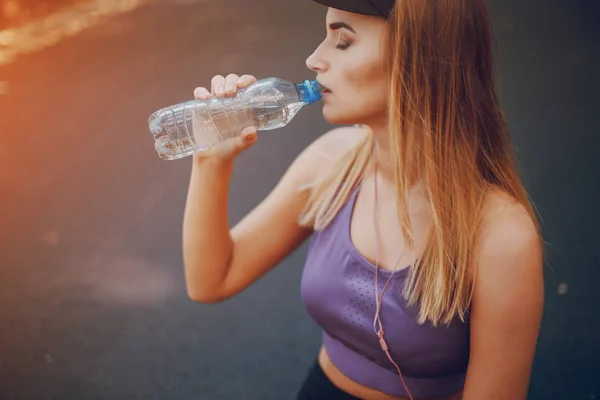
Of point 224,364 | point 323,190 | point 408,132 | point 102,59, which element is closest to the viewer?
point 408,132

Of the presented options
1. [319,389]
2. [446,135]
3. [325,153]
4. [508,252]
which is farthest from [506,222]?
[319,389]

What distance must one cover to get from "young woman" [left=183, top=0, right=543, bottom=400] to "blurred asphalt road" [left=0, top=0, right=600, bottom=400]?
0.90 feet

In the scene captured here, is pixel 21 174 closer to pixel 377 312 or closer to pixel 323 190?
pixel 323 190

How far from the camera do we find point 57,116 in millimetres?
1096

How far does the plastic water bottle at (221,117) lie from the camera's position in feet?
3.07

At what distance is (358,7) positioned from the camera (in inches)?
29.5

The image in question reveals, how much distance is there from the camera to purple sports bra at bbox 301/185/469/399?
34.0 inches

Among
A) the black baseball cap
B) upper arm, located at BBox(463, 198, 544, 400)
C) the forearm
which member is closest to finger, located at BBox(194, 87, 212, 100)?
the forearm

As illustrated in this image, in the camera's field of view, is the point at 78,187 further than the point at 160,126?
Yes

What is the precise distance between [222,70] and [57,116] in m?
0.36

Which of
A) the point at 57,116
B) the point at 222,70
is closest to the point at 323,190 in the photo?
the point at 222,70

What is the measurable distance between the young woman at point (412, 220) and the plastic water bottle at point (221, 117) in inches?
2.1

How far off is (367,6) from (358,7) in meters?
0.01

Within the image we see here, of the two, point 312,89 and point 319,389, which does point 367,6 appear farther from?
point 319,389
